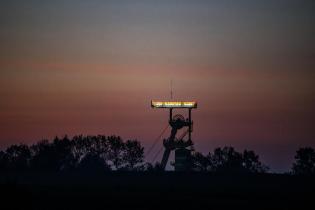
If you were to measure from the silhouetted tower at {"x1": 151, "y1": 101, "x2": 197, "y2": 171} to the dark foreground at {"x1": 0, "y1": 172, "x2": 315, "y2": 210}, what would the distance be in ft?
59.1

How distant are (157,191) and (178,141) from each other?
44640 millimetres

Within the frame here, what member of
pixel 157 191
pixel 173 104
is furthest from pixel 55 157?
pixel 157 191

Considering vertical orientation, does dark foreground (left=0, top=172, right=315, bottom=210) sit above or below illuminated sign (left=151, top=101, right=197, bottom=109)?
below

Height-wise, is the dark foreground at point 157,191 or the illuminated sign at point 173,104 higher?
the illuminated sign at point 173,104

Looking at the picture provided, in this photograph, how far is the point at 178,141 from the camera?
477 ft

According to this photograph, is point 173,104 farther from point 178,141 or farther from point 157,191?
point 157,191

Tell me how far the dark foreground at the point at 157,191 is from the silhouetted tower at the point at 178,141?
18027 millimetres

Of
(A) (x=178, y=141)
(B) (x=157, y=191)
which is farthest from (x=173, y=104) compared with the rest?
(B) (x=157, y=191)

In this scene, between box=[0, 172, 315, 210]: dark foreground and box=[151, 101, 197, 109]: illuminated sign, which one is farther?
box=[151, 101, 197, 109]: illuminated sign

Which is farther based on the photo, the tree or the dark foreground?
the tree

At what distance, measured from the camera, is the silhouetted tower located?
14275 centimetres

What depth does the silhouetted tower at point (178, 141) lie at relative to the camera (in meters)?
143

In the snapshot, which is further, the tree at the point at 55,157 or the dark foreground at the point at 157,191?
the tree at the point at 55,157

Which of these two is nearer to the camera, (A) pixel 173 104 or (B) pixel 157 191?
(B) pixel 157 191
